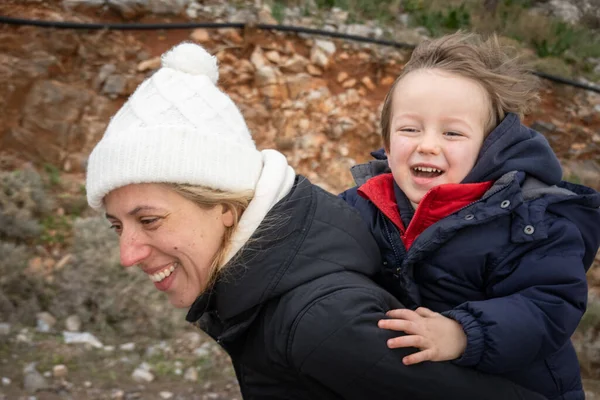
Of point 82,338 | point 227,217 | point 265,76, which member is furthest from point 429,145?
point 265,76

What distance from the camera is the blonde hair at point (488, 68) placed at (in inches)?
74.4

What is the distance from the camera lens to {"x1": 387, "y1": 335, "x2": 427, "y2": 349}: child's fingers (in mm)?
1484

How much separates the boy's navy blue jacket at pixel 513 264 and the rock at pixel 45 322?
9.79ft

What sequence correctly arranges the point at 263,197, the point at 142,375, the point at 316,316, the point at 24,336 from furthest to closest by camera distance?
the point at 24,336, the point at 142,375, the point at 263,197, the point at 316,316

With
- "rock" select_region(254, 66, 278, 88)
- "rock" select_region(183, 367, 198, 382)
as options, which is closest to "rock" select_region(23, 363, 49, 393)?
"rock" select_region(183, 367, 198, 382)

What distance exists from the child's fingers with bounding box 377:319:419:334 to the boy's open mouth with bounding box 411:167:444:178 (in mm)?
545

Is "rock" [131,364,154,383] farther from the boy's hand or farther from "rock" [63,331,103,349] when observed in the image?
the boy's hand

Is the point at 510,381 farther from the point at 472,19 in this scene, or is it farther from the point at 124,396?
the point at 472,19

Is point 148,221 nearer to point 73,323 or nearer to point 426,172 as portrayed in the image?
point 426,172

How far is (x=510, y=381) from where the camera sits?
169 cm

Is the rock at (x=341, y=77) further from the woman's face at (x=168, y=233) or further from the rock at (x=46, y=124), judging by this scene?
the woman's face at (x=168, y=233)

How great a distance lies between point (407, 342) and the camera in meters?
1.49

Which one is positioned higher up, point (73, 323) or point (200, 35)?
point (200, 35)

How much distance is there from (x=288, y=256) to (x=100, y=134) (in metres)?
4.40
